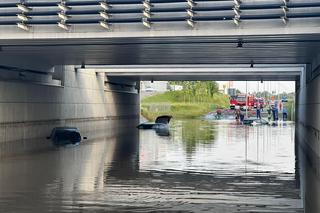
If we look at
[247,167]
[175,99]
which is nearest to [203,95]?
[175,99]

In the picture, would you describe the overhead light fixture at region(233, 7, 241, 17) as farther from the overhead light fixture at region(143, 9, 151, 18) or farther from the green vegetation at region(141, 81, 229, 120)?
the green vegetation at region(141, 81, 229, 120)

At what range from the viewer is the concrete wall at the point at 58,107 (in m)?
37.0

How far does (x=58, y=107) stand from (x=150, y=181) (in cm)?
2736

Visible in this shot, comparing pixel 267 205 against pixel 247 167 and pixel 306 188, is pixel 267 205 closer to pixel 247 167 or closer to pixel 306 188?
pixel 306 188

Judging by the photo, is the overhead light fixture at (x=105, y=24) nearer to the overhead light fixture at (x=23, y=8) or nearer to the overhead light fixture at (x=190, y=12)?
the overhead light fixture at (x=23, y=8)

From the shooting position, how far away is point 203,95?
149500mm

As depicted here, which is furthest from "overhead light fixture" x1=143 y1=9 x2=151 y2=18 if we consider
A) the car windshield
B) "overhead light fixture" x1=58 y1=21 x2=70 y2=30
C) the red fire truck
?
the red fire truck

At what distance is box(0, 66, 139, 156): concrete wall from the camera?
37.0 m

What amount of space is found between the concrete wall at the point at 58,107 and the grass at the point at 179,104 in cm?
4224

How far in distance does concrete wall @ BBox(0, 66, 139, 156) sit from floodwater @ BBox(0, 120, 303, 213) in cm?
661

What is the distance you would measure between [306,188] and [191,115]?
103971 millimetres

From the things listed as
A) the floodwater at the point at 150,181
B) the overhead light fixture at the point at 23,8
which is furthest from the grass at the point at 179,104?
the overhead light fixture at the point at 23,8

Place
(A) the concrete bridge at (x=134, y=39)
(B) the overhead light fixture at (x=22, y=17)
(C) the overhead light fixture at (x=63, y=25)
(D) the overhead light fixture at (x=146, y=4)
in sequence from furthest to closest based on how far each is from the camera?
(B) the overhead light fixture at (x=22, y=17) < (C) the overhead light fixture at (x=63, y=25) < (D) the overhead light fixture at (x=146, y=4) < (A) the concrete bridge at (x=134, y=39)

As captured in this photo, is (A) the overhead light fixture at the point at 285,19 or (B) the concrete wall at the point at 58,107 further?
(B) the concrete wall at the point at 58,107
